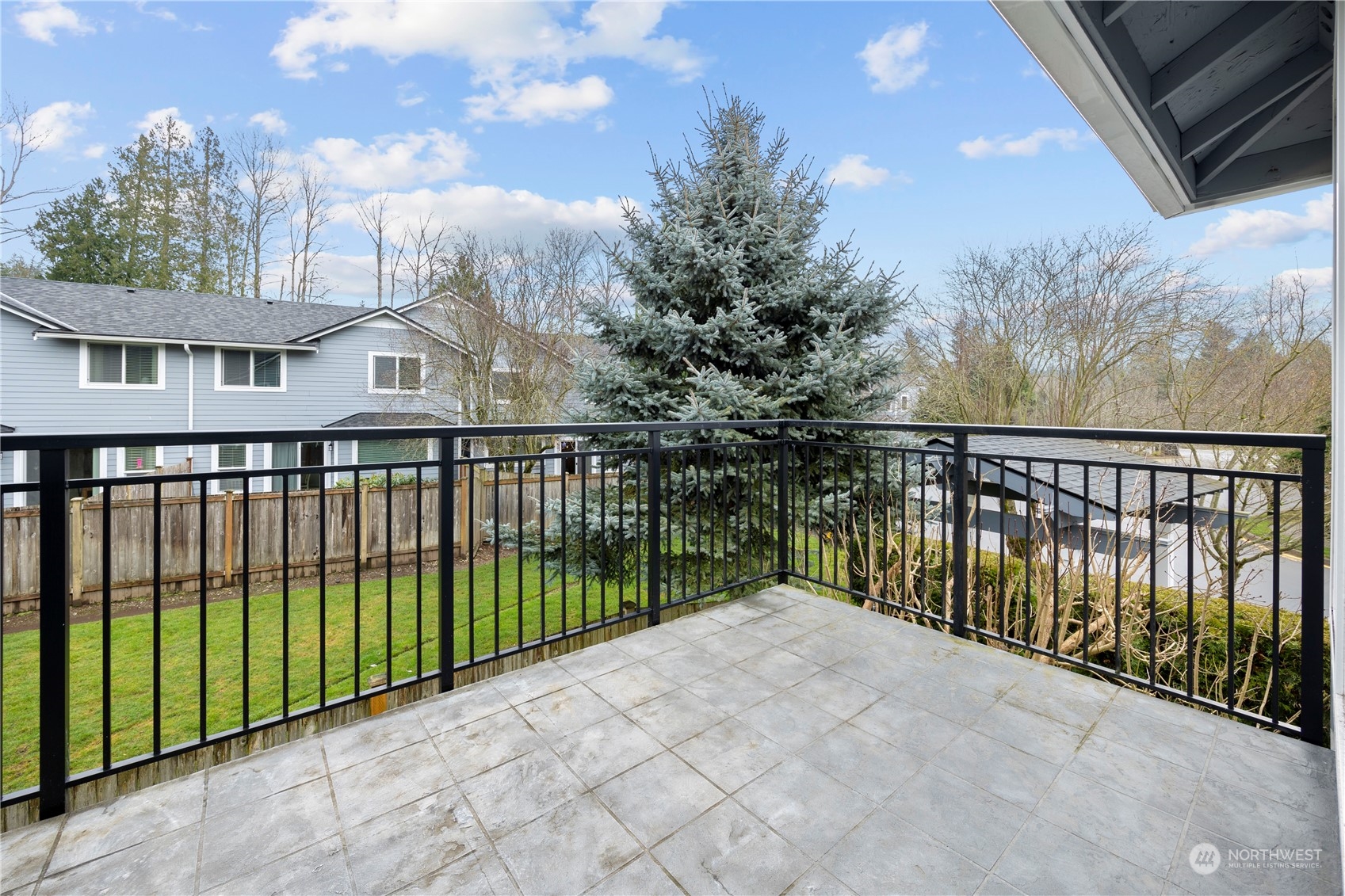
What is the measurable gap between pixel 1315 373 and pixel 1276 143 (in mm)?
5285

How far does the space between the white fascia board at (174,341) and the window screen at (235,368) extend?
204 mm

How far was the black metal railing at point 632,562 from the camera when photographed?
1.88 m

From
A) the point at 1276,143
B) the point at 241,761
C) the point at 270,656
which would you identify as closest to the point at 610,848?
the point at 241,761

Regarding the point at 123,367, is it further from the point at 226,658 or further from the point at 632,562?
the point at 632,562

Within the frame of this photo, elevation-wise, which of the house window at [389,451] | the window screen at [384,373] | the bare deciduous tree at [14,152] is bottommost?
the house window at [389,451]

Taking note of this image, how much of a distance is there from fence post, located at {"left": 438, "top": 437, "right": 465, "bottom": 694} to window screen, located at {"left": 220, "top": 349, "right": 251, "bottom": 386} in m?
11.2

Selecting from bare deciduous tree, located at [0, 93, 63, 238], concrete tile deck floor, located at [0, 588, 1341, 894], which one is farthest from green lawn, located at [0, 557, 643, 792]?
bare deciduous tree, located at [0, 93, 63, 238]

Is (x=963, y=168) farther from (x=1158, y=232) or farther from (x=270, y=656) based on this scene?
(x=270, y=656)

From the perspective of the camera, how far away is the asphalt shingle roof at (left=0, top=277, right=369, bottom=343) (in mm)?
9812

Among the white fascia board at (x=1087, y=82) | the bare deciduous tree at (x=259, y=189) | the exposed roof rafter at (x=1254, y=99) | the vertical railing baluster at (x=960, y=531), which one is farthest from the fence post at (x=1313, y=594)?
the bare deciduous tree at (x=259, y=189)

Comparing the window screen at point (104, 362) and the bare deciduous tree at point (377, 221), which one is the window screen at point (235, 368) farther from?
the bare deciduous tree at point (377, 221)

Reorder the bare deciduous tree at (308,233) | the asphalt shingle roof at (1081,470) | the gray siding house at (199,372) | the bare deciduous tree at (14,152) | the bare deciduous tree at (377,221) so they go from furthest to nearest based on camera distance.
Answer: the bare deciduous tree at (308,233) → the bare deciduous tree at (377,221) → the gray siding house at (199,372) → the bare deciduous tree at (14,152) → the asphalt shingle roof at (1081,470)

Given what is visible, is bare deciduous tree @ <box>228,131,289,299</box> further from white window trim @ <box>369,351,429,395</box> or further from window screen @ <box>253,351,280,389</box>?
white window trim @ <box>369,351,429,395</box>

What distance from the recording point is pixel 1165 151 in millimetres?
2367
